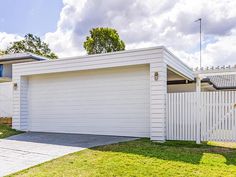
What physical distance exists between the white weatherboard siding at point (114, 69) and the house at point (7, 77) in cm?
273

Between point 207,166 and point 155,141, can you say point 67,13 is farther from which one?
point 207,166

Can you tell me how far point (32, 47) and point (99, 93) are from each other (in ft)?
89.3

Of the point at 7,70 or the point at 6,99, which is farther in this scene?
the point at 7,70

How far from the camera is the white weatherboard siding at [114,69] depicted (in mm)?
8867

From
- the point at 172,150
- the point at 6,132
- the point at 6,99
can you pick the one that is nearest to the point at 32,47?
the point at 6,99

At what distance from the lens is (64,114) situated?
11578 mm

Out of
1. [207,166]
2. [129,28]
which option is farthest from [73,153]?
[129,28]

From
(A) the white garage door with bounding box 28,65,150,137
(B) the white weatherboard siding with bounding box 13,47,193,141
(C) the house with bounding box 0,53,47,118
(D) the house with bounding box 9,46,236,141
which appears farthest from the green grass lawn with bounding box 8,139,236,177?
(C) the house with bounding box 0,53,47,118

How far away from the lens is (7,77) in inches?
866

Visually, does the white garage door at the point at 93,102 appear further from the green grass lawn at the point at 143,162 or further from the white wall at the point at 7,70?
the white wall at the point at 7,70

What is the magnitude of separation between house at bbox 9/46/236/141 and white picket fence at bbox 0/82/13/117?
2.69 meters

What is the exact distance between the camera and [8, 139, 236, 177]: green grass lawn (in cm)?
561

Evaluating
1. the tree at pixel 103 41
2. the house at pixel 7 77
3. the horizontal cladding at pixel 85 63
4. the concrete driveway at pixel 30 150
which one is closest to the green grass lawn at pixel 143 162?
the concrete driveway at pixel 30 150

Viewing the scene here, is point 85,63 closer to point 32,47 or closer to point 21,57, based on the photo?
point 21,57
